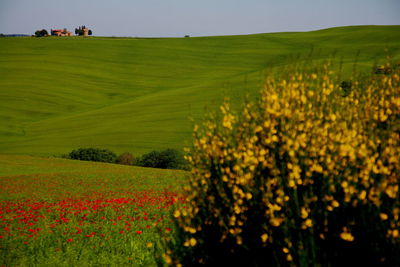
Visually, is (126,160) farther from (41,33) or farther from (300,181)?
(41,33)

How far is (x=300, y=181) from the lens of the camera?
472 centimetres

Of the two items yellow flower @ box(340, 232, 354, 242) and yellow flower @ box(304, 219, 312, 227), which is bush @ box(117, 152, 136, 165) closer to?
yellow flower @ box(304, 219, 312, 227)

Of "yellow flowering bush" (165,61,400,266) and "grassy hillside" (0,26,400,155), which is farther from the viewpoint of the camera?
"grassy hillside" (0,26,400,155)

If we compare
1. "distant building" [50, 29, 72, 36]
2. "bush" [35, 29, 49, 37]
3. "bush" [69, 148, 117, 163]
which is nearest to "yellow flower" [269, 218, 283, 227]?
"bush" [69, 148, 117, 163]

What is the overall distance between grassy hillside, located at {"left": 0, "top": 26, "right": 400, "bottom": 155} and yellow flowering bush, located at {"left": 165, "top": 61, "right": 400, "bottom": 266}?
3588 cm

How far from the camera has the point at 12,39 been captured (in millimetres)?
121312

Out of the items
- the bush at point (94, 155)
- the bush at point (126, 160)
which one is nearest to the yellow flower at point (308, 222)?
the bush at point (126, 160)

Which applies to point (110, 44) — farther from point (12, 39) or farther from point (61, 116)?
point (61, 116)

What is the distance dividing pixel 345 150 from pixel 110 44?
399ft

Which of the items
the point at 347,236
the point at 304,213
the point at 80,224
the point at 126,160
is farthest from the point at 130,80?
the point at 347,236

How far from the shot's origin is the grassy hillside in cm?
6106

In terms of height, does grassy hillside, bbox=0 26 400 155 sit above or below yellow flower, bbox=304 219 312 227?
below

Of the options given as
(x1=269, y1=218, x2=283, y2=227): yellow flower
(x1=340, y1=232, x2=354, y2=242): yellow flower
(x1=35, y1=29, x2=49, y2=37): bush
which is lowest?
(x1=340, y1=232, x2=354, y2=242): yellow flower

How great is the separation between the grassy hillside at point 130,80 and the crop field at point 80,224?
836 inches
